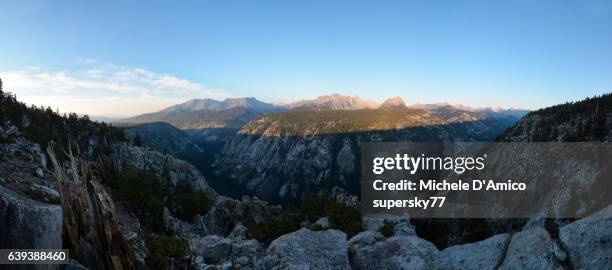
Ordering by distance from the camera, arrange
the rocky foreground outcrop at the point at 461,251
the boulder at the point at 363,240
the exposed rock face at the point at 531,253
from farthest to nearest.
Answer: the boulder at the point at 363,240 → the exposed rock face at the point at 531,253 → the rocky foreground outcrop at the point at 461,251

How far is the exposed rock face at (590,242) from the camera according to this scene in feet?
51.7

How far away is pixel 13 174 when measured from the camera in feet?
87.5

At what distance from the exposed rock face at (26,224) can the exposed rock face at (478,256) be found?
1979 cm

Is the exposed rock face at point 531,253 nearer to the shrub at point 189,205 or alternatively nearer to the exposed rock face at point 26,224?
the exposed rock face at point 26,224

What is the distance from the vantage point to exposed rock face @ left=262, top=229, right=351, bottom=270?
66.7 ft

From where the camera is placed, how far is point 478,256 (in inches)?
796

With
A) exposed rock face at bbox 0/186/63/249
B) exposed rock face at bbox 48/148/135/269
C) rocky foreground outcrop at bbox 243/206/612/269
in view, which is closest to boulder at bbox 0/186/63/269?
exposed rock face at bbox 0/186/63/249

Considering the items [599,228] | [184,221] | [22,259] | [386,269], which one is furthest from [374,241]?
[184,221]

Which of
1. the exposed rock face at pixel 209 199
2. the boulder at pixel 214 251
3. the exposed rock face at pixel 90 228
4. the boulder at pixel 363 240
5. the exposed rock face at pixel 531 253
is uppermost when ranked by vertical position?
the exposed rock face at pixel 90 228

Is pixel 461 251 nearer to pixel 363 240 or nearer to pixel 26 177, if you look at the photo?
pixel 363 240

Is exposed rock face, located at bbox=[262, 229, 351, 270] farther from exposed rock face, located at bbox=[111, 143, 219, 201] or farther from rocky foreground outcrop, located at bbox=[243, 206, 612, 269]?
exposed rock face, located at bbox=[111, 143, 219, 201]

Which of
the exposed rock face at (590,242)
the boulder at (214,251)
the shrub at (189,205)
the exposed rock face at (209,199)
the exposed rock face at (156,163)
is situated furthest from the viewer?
the exposed rock face at (156,163)

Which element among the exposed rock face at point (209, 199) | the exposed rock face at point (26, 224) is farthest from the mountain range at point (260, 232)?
the exposed rock face at point (209, 199)

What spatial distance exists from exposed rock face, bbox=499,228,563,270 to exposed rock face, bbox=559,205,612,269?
0.75 metres
